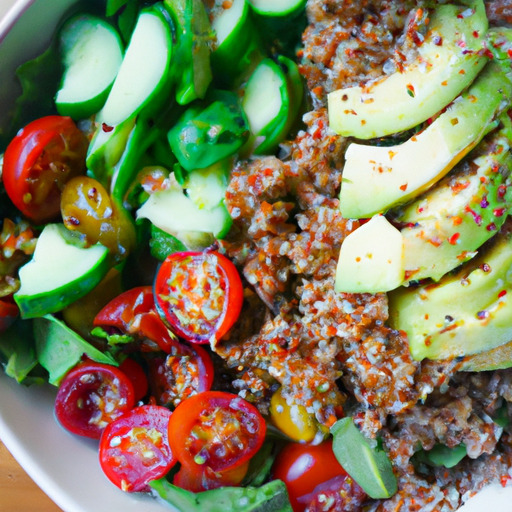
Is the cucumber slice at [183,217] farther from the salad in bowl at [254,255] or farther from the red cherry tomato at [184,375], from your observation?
the red cherry tomato at [184,375]

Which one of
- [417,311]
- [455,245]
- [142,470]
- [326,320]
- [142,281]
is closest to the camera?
[455,245]

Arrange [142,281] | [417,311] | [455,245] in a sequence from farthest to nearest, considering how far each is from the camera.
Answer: [142,281], [417,311], [455,245]

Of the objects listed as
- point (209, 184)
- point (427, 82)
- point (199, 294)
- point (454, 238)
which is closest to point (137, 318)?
point (199, 294)

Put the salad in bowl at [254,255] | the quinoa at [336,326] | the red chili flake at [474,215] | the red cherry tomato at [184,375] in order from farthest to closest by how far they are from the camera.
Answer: the red cherry tomato at [184,375]
the quinoa at [336,326]
the salad in bowl at [254,255]
the red chili flake at [474,215]

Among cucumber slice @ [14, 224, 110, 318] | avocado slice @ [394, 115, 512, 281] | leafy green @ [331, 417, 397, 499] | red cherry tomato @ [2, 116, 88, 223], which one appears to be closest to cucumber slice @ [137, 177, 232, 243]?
cucumber slice @ [14, 224, 110, 318]

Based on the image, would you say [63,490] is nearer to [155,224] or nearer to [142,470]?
[142,470]

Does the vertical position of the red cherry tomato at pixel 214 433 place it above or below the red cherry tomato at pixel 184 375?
below

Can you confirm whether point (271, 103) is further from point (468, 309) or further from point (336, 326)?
point (468, 309)

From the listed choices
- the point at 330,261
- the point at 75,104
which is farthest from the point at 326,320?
the point at 75,104

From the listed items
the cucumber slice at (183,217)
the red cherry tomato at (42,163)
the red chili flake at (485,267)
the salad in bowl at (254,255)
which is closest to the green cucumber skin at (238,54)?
the salad in bowl at (254,255)
